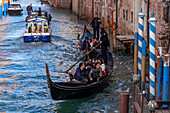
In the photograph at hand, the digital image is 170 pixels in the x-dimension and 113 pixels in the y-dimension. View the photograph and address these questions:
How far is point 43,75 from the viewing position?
20312 mm

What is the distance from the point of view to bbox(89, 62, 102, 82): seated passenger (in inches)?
614

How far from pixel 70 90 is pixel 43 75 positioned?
5948 mm

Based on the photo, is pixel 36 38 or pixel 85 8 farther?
pixel 85 8

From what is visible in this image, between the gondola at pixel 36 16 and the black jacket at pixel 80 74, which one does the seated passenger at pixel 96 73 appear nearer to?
the black jacket at pixel 80 74

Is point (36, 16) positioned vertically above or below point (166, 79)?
above

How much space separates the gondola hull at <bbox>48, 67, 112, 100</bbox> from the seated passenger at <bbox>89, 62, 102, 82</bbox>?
0.76 feet

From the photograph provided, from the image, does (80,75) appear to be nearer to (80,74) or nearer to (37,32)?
(80,74)

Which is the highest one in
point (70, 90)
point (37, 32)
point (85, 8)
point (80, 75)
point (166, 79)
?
point (85, 8)

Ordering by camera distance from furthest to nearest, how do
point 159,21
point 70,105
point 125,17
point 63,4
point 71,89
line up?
point 63,4
point 125,17
point 159,21
point 70,105
point 71,89

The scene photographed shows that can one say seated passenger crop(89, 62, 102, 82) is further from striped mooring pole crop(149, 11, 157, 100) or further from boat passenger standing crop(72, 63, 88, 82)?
striped mooring pole crop(149, 11, 157, 100)

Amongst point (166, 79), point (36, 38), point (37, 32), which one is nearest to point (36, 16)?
point (37, 32)

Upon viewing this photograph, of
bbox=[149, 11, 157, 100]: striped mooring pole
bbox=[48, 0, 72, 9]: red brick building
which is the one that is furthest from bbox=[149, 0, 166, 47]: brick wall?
bbox=[48, 0, 72, 9]: red brick building

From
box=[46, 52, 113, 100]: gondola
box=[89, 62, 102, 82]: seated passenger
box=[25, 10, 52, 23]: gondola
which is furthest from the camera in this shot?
box=[25, 10, 52, 23]: gondola

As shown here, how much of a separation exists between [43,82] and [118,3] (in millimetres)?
12687
